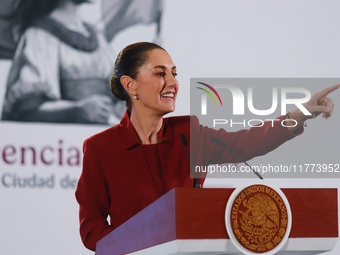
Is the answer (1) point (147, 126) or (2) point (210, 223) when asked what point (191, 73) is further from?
(2) point (210, 223)

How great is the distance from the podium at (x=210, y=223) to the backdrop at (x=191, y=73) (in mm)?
1502

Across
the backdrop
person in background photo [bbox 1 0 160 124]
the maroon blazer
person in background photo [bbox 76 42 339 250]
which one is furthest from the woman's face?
person in background photo [bbox 1 0 160 124]

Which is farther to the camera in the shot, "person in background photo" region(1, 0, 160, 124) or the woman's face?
"person in background photo" region(1, 0, 160, 124)

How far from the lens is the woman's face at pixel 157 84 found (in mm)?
2578

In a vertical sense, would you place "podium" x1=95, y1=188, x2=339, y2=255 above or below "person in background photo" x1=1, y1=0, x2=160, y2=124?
below

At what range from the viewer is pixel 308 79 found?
3.92 metres

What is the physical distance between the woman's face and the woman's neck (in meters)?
0.03

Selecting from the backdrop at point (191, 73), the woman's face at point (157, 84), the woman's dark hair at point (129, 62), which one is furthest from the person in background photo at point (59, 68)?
the woman's face at point (157, 84)

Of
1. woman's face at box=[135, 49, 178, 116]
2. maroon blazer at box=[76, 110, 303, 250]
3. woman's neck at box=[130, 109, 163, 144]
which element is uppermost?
woman's face at box=[135, 49, 178, 116]

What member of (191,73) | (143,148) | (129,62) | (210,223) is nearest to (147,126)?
(143,148)

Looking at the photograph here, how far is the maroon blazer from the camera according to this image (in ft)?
8.35

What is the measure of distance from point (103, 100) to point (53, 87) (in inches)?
9.3

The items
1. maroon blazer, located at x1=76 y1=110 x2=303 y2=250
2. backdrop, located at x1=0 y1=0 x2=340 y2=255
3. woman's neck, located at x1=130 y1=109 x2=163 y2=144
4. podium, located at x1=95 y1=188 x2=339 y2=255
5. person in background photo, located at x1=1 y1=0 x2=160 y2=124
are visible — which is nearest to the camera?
podium, located at x1=95 y1=188 x2=339 y2=255

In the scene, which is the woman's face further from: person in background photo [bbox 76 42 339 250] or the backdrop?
the backdrop
